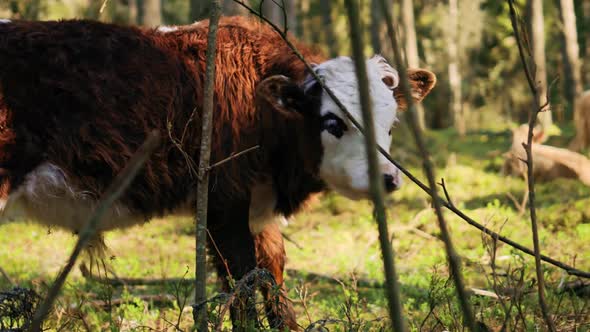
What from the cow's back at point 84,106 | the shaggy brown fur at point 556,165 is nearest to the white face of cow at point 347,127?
the cow's back at point 84,106

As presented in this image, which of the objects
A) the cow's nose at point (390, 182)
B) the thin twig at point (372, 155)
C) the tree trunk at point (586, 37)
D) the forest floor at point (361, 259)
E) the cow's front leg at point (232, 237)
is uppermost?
the tree trunk at point (586, 37)

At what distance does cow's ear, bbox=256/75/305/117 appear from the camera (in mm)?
3760

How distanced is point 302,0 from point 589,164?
28192mm

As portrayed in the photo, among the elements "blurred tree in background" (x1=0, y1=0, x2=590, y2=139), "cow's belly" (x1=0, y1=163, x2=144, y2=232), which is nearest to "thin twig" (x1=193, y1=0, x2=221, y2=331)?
"cow's belly" (x1=0, y1=163, x2=144, y2=232)

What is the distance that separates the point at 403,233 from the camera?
7.03 meters

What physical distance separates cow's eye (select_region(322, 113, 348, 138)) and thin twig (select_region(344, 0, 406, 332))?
2.26 meters

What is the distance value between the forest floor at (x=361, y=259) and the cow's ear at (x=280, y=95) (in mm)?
969

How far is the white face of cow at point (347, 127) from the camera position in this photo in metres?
3.76

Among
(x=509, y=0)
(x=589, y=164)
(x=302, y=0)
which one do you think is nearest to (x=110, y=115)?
(x=509, y=0)

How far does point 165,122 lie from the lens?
3.84 meters

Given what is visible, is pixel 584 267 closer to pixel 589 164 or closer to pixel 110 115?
pixel 110 115

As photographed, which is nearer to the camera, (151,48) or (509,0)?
(509,0)

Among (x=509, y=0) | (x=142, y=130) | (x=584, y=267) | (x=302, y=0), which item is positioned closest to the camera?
(x=509, y=0)

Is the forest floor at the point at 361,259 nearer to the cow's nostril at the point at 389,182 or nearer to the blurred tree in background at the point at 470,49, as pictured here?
the cow's nostril at the point at 389,182
